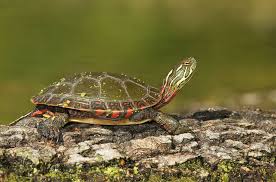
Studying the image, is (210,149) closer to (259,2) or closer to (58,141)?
(58,141)

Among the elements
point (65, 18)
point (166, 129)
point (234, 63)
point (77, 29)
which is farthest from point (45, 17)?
point (166, 129)

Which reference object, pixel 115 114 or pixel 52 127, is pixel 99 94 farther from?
pixel 52 127

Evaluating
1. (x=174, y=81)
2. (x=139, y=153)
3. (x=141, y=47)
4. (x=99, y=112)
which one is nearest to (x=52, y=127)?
(x=99, y=112)

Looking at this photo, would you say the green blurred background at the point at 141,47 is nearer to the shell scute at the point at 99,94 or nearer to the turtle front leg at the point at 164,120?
the turtle front leg at the point at 164,120

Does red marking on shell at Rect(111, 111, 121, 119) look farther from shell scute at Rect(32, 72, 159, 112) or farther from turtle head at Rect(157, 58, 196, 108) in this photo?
turtle head at Rect(157, 58, 196, 108)

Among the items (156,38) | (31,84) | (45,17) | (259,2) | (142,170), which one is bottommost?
(142,170)

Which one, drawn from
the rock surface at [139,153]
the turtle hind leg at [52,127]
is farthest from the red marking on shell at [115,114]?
the turtle hind leg at [52,127]
